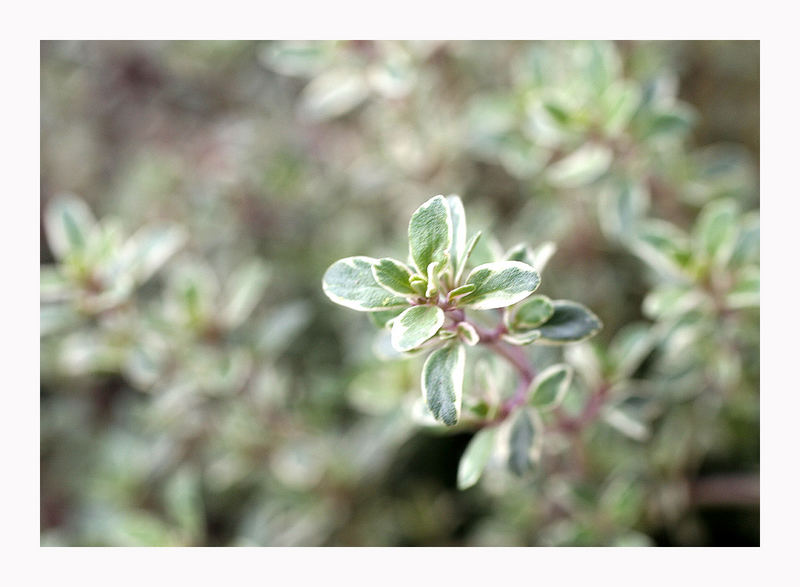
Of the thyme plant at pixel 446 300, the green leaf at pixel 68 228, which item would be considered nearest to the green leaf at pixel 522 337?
the thyme plant at pixel 446 300

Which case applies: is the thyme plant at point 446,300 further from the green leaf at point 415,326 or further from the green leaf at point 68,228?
the green leaf at point 68,228

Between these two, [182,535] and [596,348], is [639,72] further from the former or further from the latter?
[182,535]

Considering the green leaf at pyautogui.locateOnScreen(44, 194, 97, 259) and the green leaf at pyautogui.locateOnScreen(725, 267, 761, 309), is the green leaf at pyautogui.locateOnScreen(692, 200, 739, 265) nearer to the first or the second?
the green leaf at pyautogui.locateOnScreen(725, 267, 761, 309)

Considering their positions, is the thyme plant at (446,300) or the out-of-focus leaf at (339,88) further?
the out-of-focus leaf at (339,88)

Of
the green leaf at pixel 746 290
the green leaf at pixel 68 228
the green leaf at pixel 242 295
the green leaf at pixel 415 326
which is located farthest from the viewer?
the green leaf at pixel 242 295

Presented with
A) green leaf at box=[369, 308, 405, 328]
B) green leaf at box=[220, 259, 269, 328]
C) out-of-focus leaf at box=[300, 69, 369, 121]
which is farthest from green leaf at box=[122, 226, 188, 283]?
green leaf at box=[369, 308, 405, 328]

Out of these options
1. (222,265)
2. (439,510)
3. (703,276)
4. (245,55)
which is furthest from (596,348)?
(245,55)
